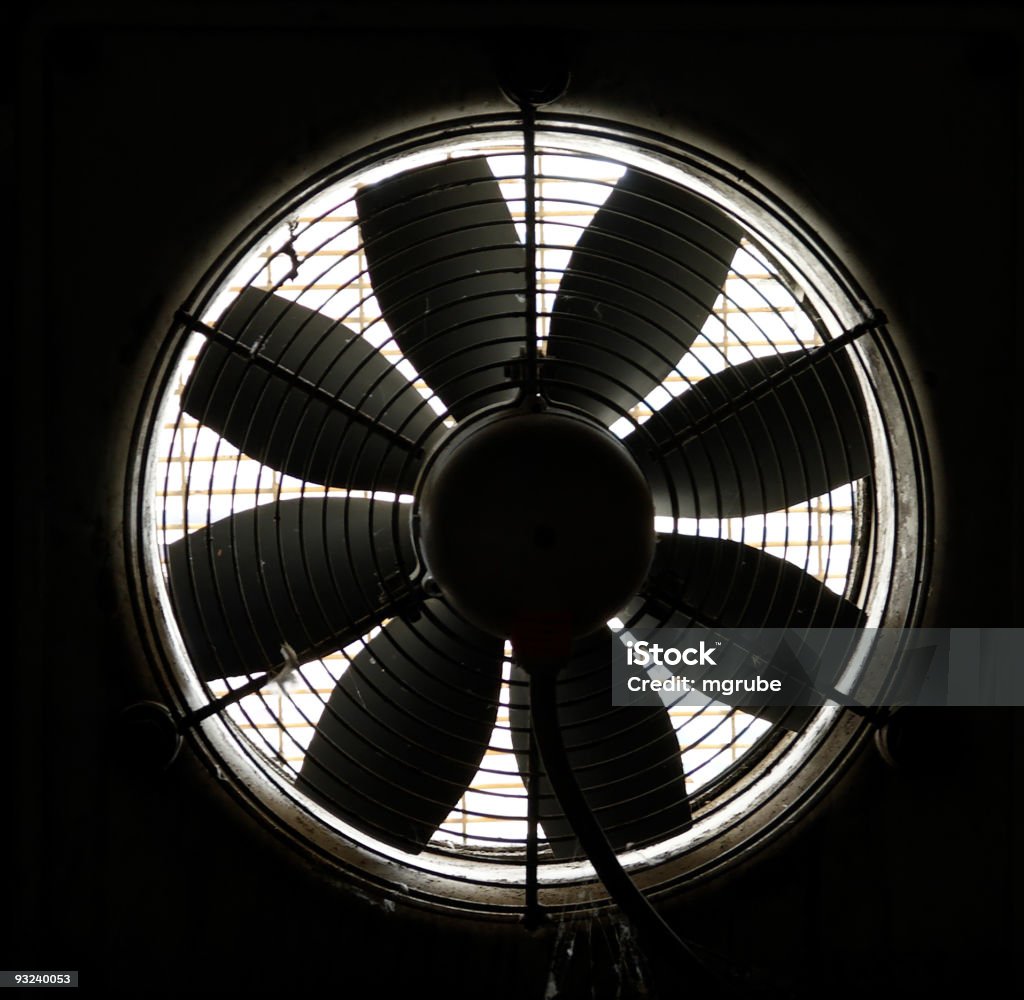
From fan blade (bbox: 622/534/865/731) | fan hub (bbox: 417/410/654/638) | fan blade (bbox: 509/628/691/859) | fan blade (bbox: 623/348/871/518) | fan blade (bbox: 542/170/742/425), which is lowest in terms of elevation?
fan blade (bbox: 509/628/691/859)

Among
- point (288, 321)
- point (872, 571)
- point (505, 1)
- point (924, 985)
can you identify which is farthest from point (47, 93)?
point (924, 985)

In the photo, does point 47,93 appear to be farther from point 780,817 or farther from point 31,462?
point 780,817

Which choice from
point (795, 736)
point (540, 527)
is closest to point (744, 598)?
point (795, 736)

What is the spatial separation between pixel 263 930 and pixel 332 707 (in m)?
0.35

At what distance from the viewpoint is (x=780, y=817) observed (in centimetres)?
159

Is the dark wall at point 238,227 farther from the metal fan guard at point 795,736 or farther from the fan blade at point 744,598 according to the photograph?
the fan blade at point 744,598

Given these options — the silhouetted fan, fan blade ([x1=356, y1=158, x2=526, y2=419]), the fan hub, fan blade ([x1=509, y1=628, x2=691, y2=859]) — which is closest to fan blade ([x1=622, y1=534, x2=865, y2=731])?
the silhouetted fan

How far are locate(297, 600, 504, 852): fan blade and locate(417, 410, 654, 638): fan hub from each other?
0.24 meters

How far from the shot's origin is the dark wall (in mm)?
1494

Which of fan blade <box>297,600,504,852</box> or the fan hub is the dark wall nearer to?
fan blade <box>297,600,504,852</box>

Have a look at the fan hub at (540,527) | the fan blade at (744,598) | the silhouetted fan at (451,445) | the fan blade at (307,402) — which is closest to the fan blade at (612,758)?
the silhouetted fan at (451,445)

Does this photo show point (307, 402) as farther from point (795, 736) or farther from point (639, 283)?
point (795, 736)

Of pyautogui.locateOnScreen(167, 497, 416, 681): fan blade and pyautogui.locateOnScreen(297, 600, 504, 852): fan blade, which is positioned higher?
pyautogui.locateOnScreen(167, 497, 416, 681): fan blade

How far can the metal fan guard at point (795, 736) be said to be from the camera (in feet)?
5.13
